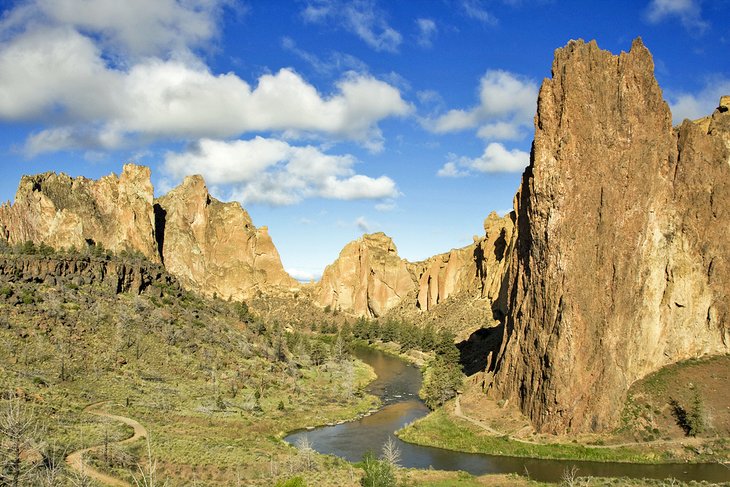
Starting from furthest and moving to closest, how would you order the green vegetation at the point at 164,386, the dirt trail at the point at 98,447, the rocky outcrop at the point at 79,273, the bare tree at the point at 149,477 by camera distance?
the rocky outcrop at the point at 79,273, the green vegetation at the point at 164,386, the dirt trail at the point at 98,447, the bare tree at the point at 149,477

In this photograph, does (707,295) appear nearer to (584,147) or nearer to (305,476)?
(584,147)

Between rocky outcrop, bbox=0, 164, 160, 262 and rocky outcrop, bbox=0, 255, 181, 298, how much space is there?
5335cm

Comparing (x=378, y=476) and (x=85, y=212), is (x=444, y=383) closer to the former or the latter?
(x=378, y=476)

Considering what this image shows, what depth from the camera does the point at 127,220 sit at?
156 m

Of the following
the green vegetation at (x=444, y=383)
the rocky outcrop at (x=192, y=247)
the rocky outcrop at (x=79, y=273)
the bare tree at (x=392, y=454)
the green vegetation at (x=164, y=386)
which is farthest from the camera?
the rocky outcrop at (x=192, y=247)

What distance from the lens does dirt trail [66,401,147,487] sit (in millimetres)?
35562

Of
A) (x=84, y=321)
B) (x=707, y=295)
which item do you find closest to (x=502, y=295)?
(x=707, y=295)

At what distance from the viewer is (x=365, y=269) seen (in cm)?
19800

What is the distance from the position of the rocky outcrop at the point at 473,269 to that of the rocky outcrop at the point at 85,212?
8118 centimetres

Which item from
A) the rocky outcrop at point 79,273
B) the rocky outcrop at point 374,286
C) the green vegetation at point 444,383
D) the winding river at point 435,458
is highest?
the rocky outcrop at point 374,286

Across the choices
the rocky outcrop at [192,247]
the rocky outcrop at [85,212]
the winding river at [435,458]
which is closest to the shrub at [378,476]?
the winding river at [435,458]

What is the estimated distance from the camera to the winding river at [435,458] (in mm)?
49594

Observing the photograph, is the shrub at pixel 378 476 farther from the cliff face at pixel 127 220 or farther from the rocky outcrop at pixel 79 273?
the cliff face at pixel 127 220

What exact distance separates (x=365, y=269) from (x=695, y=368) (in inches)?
5525
